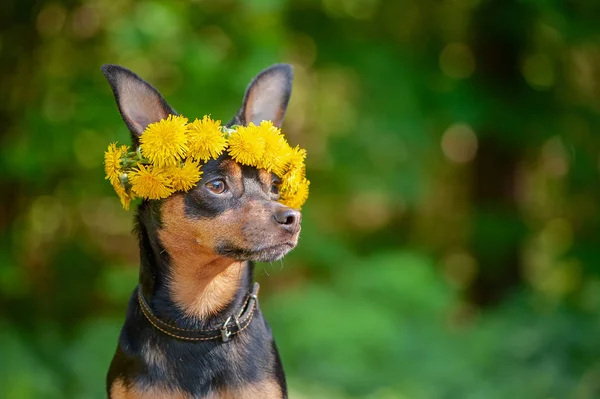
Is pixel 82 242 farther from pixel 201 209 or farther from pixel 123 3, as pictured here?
pixel 201 209

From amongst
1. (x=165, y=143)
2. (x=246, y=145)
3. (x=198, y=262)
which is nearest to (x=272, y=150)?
(x=246, y=145)

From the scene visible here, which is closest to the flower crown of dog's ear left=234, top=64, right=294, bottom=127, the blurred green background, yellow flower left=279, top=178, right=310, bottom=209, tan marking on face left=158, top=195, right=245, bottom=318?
tan marking on face left=158, top=195, right=245, bottom=318

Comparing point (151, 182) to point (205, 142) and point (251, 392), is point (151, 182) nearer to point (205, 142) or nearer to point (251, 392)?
point (205, 142)

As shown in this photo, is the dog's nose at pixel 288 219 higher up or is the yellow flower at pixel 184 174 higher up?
the yellow flower at pixel 184 174

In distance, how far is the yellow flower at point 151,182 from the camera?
2.77m

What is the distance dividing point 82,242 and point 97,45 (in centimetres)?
209

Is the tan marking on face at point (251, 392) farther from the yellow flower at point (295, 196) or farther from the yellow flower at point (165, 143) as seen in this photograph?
the yellow flower at point (165, 143)

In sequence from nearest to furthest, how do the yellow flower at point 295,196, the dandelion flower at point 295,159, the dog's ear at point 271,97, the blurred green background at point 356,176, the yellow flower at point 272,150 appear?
the yellow flower at point 272,150, the dandelion flower at point 295,159, the yellow flower at point 295,196, the dog's ear at point 271,97, the blurred green background at point 356,176

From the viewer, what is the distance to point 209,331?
288 cm

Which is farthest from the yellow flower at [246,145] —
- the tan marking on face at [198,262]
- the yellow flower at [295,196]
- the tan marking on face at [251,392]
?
the tan marking on face at [251,392]

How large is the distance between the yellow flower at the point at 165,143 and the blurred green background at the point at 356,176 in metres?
3.23

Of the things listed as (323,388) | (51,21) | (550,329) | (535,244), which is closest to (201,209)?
(323,388)

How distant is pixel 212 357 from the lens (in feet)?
9.36

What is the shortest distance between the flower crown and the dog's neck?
151 mm
